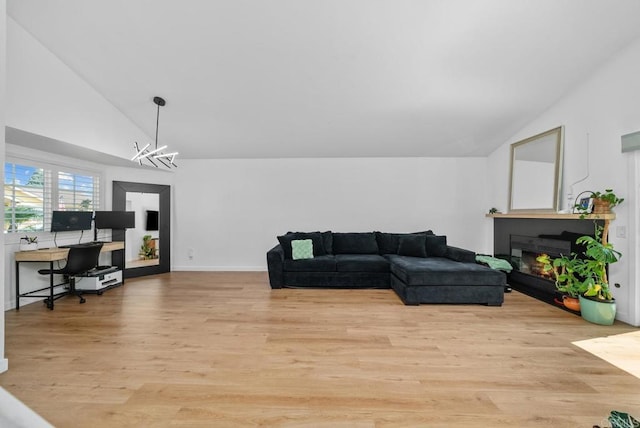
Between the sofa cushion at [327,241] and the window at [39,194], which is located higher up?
the window at [39,194]

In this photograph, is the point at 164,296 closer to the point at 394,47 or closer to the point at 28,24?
the point at 28,24

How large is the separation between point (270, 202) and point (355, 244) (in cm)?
198

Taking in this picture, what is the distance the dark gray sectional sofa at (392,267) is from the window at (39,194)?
332 centimetres

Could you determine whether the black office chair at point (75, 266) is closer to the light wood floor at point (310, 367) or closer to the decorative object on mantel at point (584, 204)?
the light wood floor at point (310, 367)

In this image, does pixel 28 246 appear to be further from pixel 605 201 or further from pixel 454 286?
pixel 605 201

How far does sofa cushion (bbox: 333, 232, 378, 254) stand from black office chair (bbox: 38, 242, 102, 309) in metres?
3.78

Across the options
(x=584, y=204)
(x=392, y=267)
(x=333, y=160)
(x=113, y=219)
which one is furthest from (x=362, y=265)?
(x=113, y=219)

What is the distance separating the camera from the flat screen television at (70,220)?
3.86 m

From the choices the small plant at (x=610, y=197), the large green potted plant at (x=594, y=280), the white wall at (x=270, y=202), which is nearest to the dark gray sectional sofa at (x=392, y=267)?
the white wall at (x=270, y=202)

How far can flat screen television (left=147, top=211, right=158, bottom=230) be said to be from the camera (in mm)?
5309

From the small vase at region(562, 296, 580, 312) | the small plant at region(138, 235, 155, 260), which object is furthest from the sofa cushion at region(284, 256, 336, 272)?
the small vase at region(562, 296, 580, 312)

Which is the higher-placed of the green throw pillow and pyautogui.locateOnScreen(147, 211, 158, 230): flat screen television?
pyautogui.locateOnScreen(147, 211, 158, 230): flat screen television

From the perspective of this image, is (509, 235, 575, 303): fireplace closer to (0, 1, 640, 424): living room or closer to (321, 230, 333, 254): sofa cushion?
(0, 1, 640, 424): living room

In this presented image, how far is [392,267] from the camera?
14.0 feet
